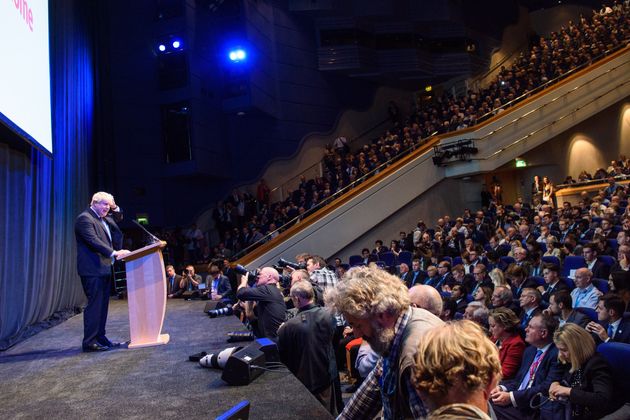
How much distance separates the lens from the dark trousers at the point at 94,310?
3869 millimetres

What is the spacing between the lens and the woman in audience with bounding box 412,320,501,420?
1.19 m

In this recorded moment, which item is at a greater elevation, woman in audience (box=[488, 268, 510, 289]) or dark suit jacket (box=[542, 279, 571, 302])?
woman in audience (box=[488, 268, 510, 289])

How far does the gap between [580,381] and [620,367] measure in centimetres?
20

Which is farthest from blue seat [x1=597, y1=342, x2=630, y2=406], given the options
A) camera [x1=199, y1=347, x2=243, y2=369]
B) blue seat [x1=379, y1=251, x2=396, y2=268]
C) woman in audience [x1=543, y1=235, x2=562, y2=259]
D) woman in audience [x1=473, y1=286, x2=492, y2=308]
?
blue seat [x1=379, y1=251, x2=396, y2=268]

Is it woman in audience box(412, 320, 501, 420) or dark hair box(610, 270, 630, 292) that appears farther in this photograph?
dark hair box(610, 270, 630, 292)

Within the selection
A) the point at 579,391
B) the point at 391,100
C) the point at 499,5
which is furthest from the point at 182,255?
the point at 499,5

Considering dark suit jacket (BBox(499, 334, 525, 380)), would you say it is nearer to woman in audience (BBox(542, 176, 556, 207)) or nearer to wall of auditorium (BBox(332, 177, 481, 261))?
woman in audience (BBox(542, 176, 556, 207))

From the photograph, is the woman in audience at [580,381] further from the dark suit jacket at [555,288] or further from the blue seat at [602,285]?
the dark suit jacket at [555,288]

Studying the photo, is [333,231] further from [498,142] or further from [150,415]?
[150,415]

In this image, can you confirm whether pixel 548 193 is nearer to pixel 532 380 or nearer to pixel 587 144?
pixel 587 144

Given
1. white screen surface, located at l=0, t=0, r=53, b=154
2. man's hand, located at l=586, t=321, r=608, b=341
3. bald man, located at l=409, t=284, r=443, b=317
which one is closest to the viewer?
bald man, located at l=409, t=284, r=443, b=317

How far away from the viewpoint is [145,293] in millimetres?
3904

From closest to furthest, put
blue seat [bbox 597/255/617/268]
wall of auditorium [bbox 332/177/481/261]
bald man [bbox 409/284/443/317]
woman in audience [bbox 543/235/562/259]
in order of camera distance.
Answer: bald man [bbox 409/284/443/317] < blue seat [bbox 597/255/617/268] < woman in audience [bbox 543/235/562/259] < wall of auditorium [bbox 332/177/481/261]

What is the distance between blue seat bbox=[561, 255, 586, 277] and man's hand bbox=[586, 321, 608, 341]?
8.33 ft
